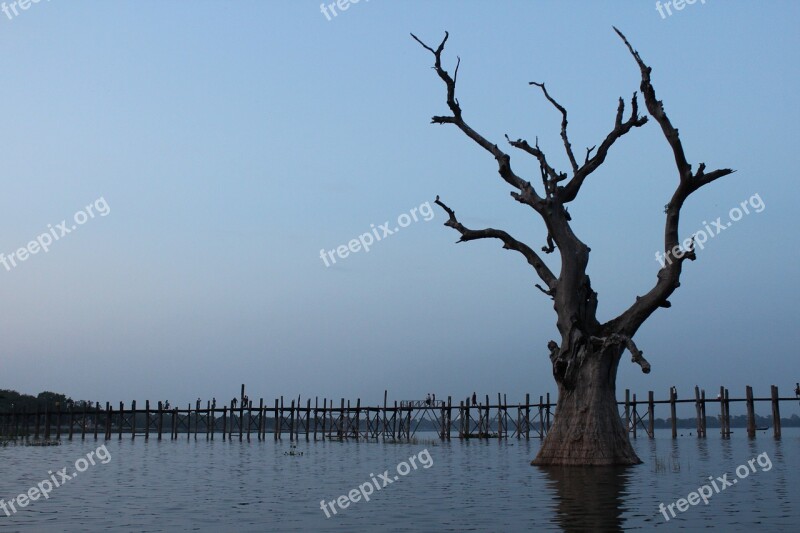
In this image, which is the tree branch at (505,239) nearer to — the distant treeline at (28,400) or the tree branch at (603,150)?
the tree branch at (603,150)

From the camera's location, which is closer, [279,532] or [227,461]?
[279,532]

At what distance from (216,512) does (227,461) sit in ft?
65.7

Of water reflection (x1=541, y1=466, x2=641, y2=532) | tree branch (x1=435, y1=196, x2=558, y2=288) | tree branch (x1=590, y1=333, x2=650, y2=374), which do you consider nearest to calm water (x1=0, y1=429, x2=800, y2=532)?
water reflection (x1=541, y1=466, x2=641, y2=532)

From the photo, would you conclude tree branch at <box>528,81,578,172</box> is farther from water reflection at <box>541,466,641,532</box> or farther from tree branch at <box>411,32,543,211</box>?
water reflection at <box>541,466,641,532</box>

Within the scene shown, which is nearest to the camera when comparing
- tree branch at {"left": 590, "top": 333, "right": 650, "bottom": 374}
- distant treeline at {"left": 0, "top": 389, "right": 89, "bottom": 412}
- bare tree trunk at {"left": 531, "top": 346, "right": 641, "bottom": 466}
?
tree branch at {"left": 590, "top": 333, "right": 650, "bottom": 374}

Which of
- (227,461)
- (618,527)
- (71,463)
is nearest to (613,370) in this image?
(618,527)

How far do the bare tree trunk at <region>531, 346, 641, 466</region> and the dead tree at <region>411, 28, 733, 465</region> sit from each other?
2 cm

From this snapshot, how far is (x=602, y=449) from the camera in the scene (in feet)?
74.5

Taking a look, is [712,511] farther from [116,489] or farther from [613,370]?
[116,489]

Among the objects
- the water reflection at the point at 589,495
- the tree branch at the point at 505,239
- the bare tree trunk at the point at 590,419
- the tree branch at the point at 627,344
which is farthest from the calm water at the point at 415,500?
the tree branch at the point at 505,239

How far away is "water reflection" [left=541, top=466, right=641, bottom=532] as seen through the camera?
44.4 ft

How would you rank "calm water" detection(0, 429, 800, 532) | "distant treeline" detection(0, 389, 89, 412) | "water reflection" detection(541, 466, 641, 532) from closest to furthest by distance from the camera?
"water reflection" detection(541, 466, 641, 532), "calm water" detection(0, 429, 800, 532), "distant treeline" detection(0, 389, 89, 412)

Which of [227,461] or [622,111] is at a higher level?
[622,111]

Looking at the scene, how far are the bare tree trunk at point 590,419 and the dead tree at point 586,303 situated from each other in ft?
0.08
